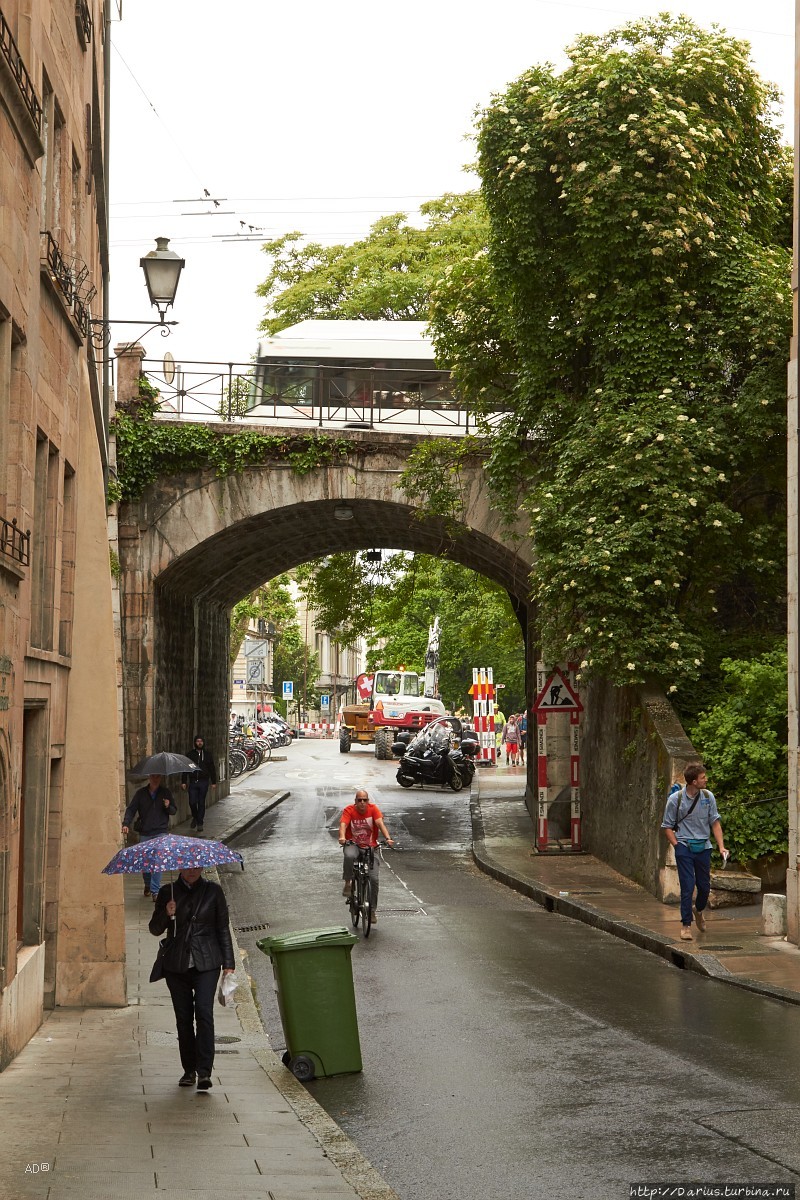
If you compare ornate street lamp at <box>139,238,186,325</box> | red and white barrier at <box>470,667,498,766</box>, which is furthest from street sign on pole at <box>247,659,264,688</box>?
ornate street lamp at <box>139,238,186,325</box>

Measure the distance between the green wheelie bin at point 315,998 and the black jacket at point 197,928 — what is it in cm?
32

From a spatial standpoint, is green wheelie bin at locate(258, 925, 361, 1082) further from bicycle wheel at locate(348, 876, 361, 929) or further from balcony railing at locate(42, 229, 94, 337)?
bicycle wheel at locate(348, 876, 361, 929)

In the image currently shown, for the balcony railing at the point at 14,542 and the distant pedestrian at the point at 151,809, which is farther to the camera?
the distant pedestrian at the point at 151,809

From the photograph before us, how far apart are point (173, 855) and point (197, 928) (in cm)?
52

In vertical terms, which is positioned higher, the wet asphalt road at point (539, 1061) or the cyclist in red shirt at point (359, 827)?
the cyclist in red shirt at point (359, 827)

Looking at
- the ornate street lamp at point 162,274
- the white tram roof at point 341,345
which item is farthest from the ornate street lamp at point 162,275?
the white tram roof at point 341,345

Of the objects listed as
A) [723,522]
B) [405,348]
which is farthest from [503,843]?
[405,348]

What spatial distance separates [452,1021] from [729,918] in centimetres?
581

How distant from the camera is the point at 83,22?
13.1 meters

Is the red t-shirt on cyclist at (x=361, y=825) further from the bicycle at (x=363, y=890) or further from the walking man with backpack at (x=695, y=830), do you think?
the walking man with backpack at (x=695, y=830)

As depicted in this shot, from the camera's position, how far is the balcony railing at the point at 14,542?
8.62 metres

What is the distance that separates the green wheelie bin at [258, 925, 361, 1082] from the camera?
8.57 m

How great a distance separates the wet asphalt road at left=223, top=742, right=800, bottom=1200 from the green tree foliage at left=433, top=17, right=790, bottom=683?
4.72m

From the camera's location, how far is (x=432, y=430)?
85.5 feet
